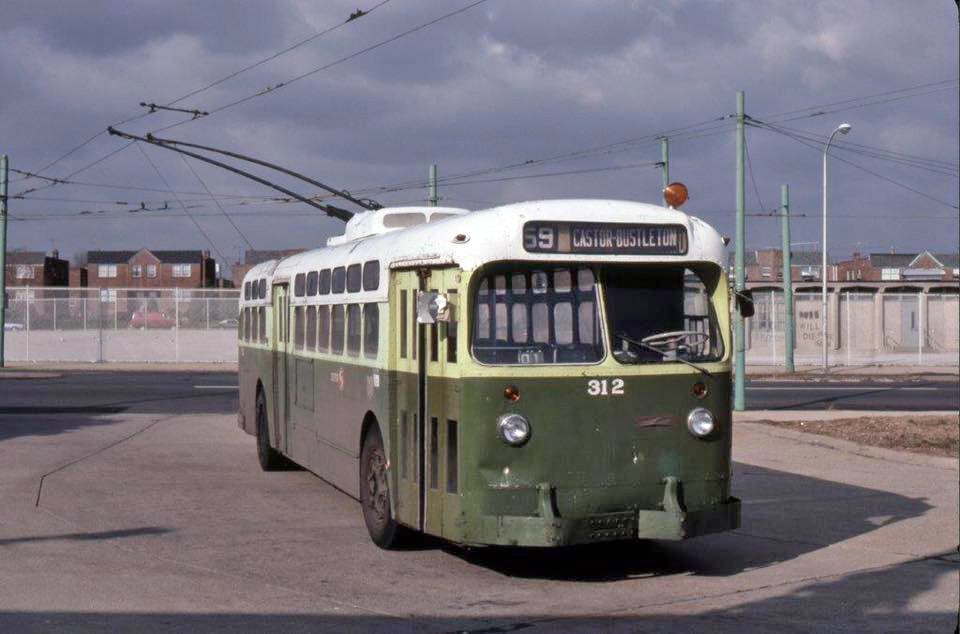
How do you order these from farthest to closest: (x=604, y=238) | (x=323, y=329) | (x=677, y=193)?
(x=677, y=193), (x=323, y=329), (x=604, y=238)

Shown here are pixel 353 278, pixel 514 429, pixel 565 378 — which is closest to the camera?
pixel 514 429

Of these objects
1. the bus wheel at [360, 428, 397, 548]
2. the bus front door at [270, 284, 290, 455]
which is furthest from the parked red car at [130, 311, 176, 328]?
the bus wheel at [360, 428, 397, 548]

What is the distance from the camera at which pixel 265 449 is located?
16500 mm

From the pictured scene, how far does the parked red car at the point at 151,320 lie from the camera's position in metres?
46.2

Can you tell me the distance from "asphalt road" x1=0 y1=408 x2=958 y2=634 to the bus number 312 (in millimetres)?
1383

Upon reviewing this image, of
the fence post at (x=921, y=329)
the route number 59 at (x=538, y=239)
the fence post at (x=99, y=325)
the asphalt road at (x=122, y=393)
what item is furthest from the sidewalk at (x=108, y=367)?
the route number 59 at (x=538, y=239)

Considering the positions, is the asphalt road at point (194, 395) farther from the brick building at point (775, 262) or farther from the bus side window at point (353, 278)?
the brick building at point (775, 262)

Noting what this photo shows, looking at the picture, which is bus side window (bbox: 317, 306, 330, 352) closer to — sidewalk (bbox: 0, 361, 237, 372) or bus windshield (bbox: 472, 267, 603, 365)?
bus windshield (bbox: 472, 267, 603, 365)

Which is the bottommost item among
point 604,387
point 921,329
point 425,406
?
point 425,406

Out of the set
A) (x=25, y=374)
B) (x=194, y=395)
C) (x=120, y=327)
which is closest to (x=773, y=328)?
(x=120, y=327)

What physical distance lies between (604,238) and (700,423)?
4.99 feet

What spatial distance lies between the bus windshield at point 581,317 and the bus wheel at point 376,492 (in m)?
1.86

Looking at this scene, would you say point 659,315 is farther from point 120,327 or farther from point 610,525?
point 120,327

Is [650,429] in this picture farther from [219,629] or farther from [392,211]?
[392,211]
